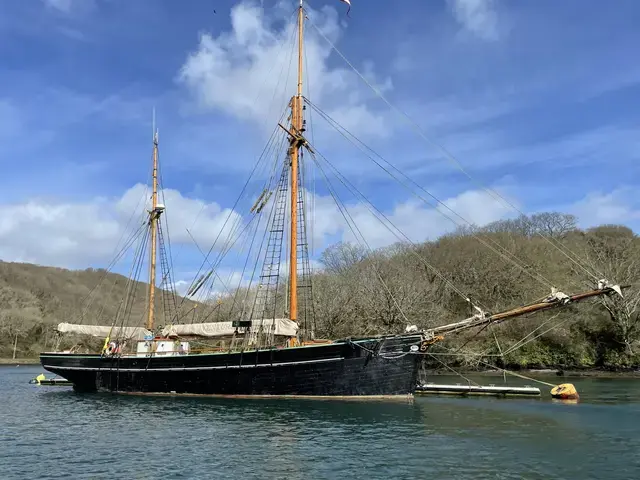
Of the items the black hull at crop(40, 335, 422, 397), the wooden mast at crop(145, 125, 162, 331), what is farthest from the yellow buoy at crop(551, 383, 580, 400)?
the wooden mast at crop(145, 125, 162, 331)

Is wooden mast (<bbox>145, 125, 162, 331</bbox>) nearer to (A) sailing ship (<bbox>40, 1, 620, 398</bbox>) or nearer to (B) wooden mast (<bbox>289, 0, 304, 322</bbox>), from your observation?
(A) sailing ship (<bbox>40, 1, 620, 398</bbox>)

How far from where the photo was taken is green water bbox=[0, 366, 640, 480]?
13547 millimetres

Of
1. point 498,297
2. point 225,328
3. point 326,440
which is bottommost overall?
point 326,440

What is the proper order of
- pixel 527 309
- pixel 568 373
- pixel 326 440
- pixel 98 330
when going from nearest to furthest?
pixel 326 440
pixel 527 309
pixel 98 330
pixel 568 373

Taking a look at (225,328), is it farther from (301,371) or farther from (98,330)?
(98,330)

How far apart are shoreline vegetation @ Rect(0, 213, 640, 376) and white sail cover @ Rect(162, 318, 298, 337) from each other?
3308mm

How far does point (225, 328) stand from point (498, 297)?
3787 centimetres

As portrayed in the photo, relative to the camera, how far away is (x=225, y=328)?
31250 mm

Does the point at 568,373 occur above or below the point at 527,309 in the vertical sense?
below

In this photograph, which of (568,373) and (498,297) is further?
(498,297)

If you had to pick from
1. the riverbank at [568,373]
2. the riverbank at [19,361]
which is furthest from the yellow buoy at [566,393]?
the riverbank at [19,361]

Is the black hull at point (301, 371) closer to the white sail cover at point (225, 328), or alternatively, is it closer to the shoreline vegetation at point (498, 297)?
the white sail cover at point (225, 328)

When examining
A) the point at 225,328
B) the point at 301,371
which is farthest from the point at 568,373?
the point at 225,328

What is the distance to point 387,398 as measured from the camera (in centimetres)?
2600
